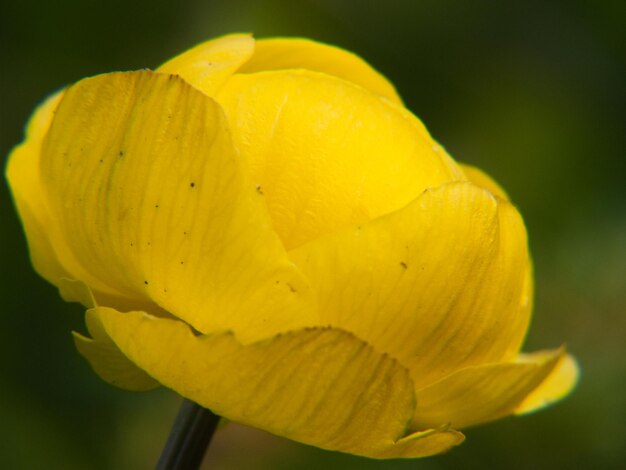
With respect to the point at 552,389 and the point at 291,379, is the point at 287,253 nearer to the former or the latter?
the point at 291,379

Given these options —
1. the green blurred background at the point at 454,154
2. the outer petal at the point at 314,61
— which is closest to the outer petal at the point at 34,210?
the outer petal at the point at 314,61

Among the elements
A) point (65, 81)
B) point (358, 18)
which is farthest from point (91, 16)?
point (358, 18)

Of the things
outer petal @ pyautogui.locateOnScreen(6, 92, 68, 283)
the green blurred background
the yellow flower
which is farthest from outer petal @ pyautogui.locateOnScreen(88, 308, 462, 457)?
the green blurred background

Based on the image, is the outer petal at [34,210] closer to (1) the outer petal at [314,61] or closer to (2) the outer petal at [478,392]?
(1) the outer petal at [314,61]

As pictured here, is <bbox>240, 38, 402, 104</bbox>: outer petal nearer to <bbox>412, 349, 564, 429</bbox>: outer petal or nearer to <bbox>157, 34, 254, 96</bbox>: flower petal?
<bbox>157, 34, 254, 96</bbox>: flower petal

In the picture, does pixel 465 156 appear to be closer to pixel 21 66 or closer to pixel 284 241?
pixel 21 66

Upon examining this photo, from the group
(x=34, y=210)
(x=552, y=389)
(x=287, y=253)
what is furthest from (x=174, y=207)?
(x=552, y=389)

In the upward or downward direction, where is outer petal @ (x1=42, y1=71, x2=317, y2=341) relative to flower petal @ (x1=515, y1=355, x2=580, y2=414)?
upward

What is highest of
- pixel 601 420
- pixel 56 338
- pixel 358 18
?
pixel 358 18
